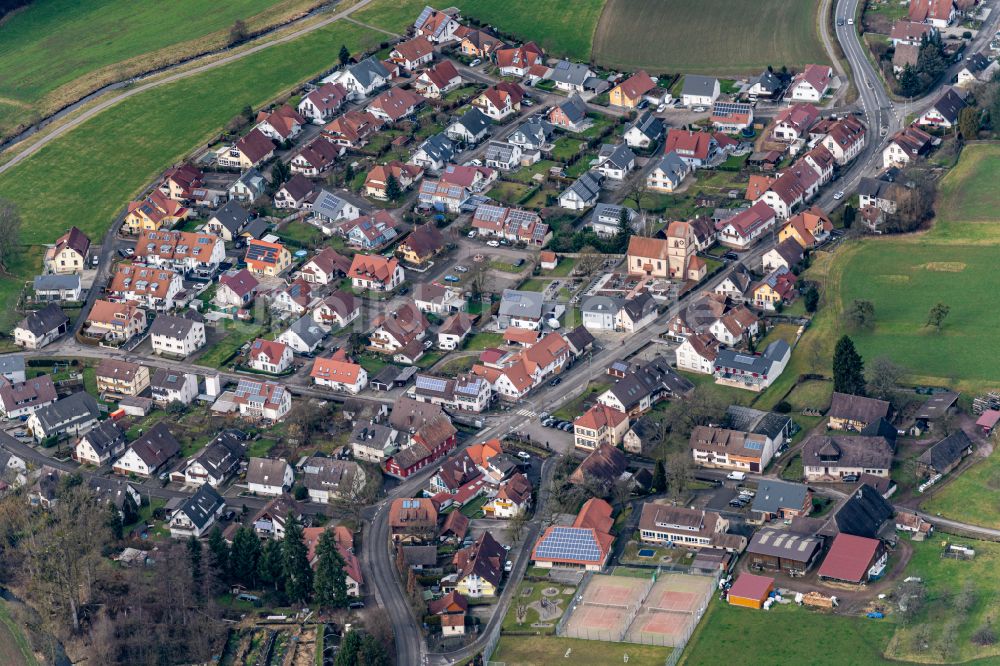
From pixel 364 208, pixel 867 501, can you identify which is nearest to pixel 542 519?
pixel 867 501

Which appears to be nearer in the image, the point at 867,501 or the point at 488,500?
the point at 867,501

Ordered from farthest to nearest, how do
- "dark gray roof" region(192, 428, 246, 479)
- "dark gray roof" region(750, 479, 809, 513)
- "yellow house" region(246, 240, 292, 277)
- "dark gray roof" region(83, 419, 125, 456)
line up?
1. "yellow house" region(246, 240, 292, 277)
2. "dark gray roof" region(83, 419, 125, 456)
3. "dark gray roof" region(192, 428, 246, 479)
4. "dark gray roof" region(750, 479, 809, 513)

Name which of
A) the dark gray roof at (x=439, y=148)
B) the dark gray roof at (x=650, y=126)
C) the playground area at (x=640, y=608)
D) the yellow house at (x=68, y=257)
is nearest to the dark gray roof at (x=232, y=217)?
the yellow house at (x=68, y=257)

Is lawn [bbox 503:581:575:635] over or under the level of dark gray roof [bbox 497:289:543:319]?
under

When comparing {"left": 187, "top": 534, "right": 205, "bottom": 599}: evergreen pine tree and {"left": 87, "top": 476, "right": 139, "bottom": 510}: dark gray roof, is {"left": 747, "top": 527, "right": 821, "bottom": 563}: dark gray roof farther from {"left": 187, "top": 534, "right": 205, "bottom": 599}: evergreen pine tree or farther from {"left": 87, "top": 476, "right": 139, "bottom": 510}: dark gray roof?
{"left": 87, "top": 476, "right": 139, "bottom": 510}: dark gray roof

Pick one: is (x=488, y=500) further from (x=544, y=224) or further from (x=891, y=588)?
(x=544, y=224)

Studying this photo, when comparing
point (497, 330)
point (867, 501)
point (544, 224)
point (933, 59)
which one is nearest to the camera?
point (867, 501)

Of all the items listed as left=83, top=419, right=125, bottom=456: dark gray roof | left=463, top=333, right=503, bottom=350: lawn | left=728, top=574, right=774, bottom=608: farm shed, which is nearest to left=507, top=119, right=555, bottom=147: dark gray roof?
left=463, top=333, right=503, bottom=350: lawn
